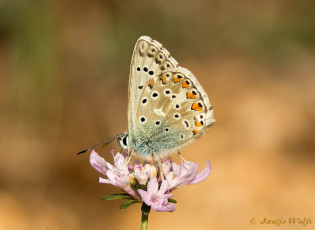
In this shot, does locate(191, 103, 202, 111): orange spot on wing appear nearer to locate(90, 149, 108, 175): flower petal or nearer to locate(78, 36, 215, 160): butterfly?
locate(78, 36, 215, 160): butterfly

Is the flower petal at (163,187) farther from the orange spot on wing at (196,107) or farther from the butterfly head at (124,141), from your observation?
the orange spot on wing at (196,107)

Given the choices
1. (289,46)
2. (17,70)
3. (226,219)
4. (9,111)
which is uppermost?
(289,46)

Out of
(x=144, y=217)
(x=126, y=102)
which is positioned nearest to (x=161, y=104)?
(x=144, y=217)

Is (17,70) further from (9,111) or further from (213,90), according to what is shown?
(213,90)

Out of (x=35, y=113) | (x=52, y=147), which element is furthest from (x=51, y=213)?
(x=35, y=113)

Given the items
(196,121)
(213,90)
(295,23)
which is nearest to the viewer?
(196,121)

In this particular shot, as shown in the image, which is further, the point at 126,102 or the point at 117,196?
the point at 126,102

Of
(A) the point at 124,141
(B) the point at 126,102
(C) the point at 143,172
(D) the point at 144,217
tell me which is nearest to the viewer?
(D) the point at 144,217

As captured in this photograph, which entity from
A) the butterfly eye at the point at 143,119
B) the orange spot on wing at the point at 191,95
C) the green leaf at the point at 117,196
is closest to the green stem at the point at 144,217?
the green leaf at the point at 117,196

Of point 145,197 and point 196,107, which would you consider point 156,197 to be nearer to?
point 145,197
